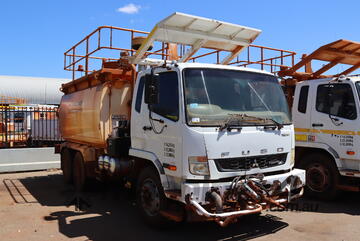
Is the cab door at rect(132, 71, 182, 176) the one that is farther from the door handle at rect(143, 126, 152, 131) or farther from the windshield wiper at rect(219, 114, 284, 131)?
the windshield wiper at rect(219, 114, 284, 131)

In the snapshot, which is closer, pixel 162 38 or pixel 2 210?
pixel 162 38

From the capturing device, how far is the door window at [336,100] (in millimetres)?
6836

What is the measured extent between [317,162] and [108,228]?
453 cm

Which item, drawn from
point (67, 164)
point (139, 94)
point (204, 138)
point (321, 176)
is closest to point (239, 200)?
point (204, 138)

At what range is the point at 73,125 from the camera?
28.0 ft

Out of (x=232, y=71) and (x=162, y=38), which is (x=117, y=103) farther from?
(x=232, y=71)

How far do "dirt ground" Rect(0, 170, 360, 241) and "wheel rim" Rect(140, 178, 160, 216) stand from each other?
0.33 m

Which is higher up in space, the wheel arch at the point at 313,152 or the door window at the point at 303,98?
the door window at the point at 303,98

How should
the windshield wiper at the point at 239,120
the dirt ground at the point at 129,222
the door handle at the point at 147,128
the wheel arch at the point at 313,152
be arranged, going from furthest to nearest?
the wheel arch at the point at 313,152 < the door handle at the point at 147,128 < the dirt ground at the point at 129,222 < the windshield wiper at the point at 239,120

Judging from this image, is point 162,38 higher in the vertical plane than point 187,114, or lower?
higher

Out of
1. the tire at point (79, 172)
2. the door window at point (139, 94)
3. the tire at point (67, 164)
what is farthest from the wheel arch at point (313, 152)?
the tire at point (67, 164)

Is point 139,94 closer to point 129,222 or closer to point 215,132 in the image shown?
point 215,132

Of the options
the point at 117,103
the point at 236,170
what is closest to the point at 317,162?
the point at 236,170

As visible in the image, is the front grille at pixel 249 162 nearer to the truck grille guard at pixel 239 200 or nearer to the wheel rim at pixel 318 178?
the truck grille guard at pixel 239 200
